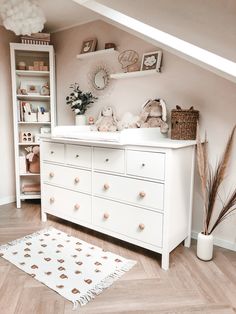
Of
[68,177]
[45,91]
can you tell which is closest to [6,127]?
[45,91]

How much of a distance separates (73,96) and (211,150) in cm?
164

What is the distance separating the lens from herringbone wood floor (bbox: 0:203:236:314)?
1538 millimetres

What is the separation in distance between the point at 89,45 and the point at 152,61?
0.88m

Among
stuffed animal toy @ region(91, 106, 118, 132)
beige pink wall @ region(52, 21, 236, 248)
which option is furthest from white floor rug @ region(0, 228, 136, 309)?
stuffed animal toy @ region(91, 106, 118, 132)

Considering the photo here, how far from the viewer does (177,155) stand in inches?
75.7

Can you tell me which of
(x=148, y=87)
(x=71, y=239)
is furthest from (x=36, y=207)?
(x=148, y=87)

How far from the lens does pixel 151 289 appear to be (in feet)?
5.64

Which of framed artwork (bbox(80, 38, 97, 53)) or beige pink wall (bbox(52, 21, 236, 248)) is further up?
framed artwork (bbox(80, 38, 97, 53))

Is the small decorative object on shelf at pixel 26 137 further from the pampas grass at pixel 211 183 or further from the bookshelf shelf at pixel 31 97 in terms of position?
the pampas grass at pixel 211 183

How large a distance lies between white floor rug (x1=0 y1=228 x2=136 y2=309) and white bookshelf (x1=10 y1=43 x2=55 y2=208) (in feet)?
3.62

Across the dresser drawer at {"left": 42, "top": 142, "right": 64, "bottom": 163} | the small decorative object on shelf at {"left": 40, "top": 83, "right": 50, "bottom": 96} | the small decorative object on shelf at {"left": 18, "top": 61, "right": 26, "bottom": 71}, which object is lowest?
the dresser drawer at {"left": 42, "top": 142, "right": 64, "bottom": 163}

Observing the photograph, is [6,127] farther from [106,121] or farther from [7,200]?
[106,121]

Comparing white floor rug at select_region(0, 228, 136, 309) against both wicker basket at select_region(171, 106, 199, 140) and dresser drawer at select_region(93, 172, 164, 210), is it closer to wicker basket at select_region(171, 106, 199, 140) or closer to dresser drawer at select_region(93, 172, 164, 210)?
dresser drawer at select_region(93, 172, 164, 210)

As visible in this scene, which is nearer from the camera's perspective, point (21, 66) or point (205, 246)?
point (205, 246)
